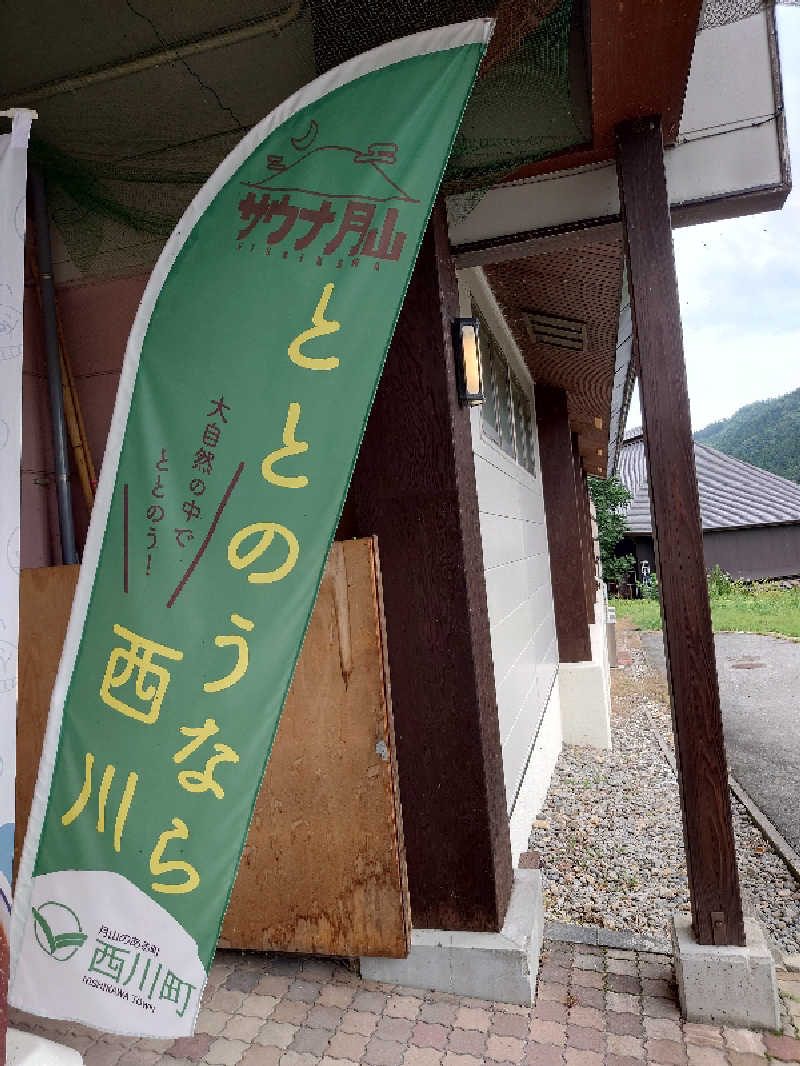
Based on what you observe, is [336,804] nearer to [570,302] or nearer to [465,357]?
[465,357]

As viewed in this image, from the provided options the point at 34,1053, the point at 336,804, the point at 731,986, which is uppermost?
the point at 336,804

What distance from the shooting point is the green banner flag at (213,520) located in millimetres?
1937

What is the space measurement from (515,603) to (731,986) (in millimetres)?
3177

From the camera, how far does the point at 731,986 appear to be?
283 cm

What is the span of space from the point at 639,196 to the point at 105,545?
95.9 inches

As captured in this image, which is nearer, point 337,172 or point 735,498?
point 337,172

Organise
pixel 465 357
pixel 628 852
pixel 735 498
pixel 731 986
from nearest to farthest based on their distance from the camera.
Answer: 1. pixel 731 986
2. pixel 465 357
3. pixel 628 852
4. pixel 735 498

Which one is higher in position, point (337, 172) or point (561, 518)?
point (337, 172)

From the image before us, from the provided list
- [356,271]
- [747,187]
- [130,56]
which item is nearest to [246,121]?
[130,56]

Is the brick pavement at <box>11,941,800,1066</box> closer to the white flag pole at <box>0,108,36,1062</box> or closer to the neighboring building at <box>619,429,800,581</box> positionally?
the white flag pole at <box>0,108,36,1062</box>

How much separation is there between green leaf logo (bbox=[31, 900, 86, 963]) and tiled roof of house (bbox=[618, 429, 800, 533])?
1122 inches

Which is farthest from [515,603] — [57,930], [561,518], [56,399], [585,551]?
[585,551]

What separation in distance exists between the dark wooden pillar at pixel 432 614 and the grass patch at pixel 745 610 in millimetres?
11353

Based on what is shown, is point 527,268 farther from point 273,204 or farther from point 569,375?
point 569,375
